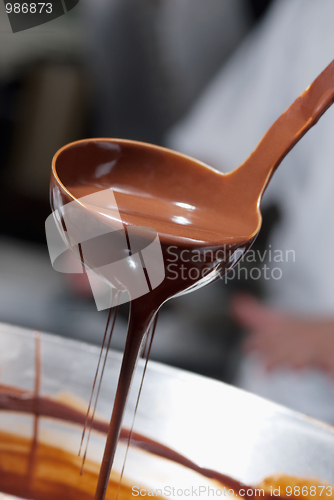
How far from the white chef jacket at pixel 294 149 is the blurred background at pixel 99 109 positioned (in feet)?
0.13

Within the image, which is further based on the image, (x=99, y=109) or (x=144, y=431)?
(x=99, y=109)

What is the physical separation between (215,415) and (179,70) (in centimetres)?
82

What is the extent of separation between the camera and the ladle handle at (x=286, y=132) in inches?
19.7

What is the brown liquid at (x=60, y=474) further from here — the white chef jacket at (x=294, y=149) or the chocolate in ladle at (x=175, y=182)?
the white chef jacket at (x=294, y=149)

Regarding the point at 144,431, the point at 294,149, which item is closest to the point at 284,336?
the point at 294,149

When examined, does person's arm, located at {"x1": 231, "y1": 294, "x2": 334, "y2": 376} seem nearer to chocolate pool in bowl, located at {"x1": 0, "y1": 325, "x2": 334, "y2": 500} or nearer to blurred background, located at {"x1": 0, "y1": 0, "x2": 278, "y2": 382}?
blurred background, located at {"x1": 0, "y1": 0, "x2": 278, "y2": 382}

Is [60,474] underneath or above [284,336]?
above

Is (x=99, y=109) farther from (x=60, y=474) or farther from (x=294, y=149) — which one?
(x=60, y=474)

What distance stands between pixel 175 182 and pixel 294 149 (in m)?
0.61

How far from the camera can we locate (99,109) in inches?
45.2

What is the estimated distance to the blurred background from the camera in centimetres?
107

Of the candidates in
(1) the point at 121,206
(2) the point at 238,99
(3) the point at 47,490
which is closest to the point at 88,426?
(3) the point at 47,490

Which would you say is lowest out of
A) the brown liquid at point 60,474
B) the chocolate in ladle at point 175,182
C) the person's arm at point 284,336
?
the person's arm at point 284,336

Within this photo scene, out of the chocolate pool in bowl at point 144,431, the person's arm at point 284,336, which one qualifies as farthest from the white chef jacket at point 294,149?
Result: the chocolate pool in bowl at point 144,431
